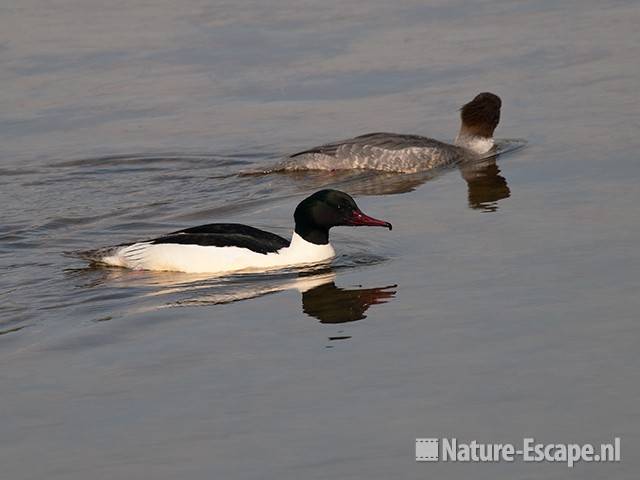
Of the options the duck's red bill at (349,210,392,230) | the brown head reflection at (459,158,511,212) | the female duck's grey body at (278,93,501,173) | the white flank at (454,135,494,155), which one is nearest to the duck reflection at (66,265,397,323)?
the duck's red bill at (349,210,392,230)

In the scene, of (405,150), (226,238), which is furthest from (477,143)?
(226,238)

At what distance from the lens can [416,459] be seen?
8.42 meters

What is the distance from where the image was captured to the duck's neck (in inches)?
710

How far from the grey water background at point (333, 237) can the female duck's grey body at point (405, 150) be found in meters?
0.20

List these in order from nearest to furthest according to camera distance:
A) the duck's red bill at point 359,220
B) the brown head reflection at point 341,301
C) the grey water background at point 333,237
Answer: the grey water background at point 333,237, the brown head reflection at point 341,301, the duck's red bill at point 359,220

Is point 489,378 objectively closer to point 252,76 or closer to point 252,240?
point 252,240

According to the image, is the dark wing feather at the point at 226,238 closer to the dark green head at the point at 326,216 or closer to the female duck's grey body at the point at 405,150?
the dark green head at the point at 326,216

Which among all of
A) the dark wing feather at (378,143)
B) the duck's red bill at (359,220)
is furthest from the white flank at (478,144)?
the duck's red bill at (359,220)

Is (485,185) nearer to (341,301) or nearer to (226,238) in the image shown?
(226,238)

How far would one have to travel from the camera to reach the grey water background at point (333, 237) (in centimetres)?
890

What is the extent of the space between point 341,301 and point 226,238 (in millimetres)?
1526

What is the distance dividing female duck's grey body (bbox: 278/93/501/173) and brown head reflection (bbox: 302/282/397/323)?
4.74m

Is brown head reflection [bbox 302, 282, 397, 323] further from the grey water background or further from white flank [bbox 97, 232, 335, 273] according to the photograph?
white flank [bbox 97, 232, 335, 273]

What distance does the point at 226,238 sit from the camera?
1323cm
